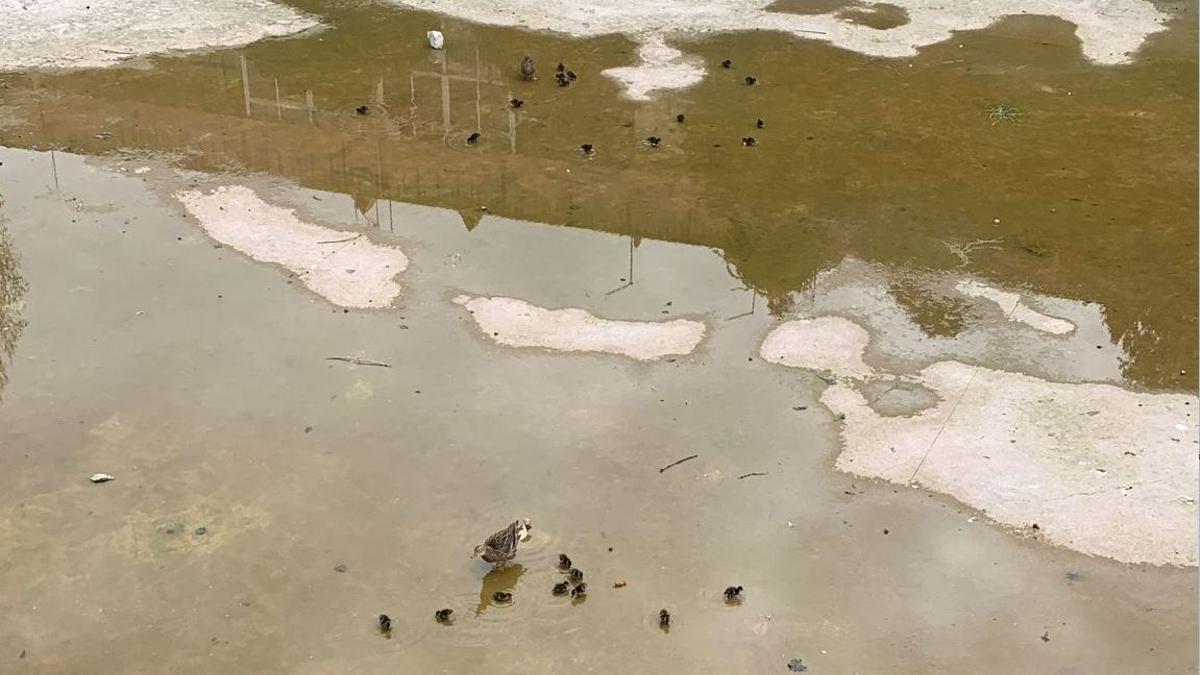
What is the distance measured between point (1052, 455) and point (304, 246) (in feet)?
17.7

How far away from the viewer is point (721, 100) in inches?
457

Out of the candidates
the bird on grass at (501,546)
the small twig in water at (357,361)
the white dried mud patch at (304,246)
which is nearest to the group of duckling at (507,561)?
the bird on grass at (501,546)

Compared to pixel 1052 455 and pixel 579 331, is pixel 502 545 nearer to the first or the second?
pixel 579 331

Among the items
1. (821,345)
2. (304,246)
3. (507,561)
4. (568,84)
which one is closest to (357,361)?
(304,246)

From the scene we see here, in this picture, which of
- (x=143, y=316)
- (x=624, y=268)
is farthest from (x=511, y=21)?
(x=143, y=316)

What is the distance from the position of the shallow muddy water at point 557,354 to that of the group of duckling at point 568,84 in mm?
128

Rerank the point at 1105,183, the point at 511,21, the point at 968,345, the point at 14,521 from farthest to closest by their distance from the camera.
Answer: the point at 511,21
the point at 1105,183
the point at 968,345
the point at 14,521

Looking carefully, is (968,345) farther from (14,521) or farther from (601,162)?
(14,521)

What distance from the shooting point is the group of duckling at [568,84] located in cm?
1055

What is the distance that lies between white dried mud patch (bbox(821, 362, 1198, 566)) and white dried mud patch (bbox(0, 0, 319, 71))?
29.6 feet

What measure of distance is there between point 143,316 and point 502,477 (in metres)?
3.05

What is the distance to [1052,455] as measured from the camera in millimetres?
6645

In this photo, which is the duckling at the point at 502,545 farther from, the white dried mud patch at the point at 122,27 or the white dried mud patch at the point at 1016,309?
the white dried mud patch at the point at 122,27

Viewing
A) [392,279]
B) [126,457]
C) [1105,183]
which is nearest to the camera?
[126,457]
